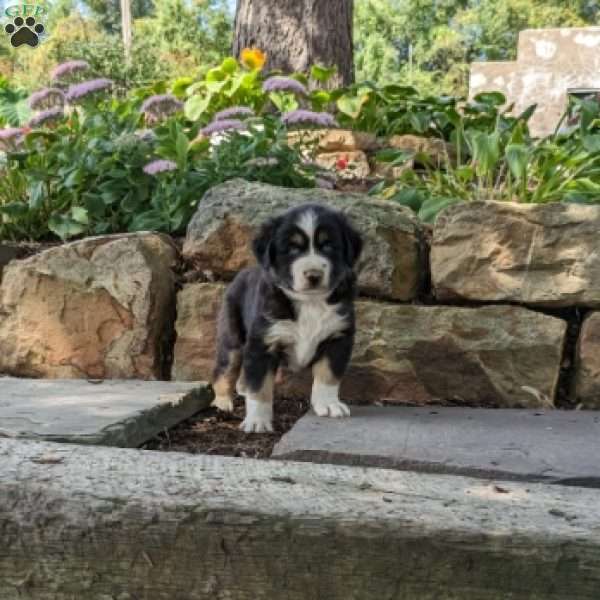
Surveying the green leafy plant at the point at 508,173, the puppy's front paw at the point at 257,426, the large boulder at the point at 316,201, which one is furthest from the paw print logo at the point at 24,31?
the puppy's front paw at the point at 257,426

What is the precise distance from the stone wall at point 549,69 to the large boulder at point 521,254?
979 centimetres

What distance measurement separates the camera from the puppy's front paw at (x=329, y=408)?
3572mm

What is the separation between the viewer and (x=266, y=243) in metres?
3.47

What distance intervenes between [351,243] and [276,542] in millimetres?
1773

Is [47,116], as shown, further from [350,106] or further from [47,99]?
[350,106]

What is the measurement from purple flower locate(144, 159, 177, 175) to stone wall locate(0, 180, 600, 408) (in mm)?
431

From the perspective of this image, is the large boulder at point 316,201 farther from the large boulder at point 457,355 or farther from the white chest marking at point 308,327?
the white chest marking at point 308,327

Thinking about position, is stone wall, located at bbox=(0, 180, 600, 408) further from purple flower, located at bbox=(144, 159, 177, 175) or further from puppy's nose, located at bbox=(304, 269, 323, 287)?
puppy's nose, located at bbox=(304, 269, 323, 287)

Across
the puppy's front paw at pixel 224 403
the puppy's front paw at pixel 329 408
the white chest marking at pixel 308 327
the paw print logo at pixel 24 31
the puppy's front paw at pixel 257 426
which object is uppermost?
the paw print logo at pixel 24 31

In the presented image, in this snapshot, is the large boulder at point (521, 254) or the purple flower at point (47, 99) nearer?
the large boulder at point (521, 254)

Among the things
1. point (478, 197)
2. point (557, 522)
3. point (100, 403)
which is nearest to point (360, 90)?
point (478, 197)

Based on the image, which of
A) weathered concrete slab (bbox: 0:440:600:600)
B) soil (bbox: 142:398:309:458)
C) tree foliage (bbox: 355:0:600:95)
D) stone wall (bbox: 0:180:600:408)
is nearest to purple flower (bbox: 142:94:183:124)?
stone wall (bbox: 0:180:600:408)

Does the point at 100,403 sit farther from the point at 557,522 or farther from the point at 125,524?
the point at 557,522

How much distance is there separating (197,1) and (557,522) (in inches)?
1669
